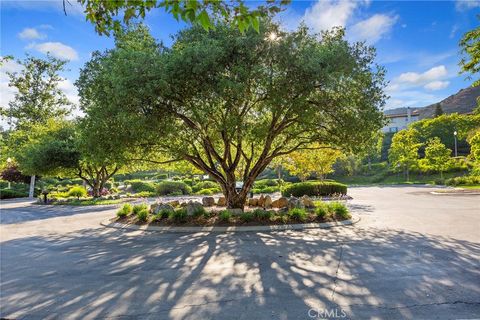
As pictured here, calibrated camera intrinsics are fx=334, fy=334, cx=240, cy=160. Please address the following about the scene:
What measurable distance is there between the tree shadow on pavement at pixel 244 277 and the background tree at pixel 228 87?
14.2ft

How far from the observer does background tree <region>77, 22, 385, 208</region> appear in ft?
35.0

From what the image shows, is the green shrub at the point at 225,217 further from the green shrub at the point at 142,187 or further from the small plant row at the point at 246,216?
the green shrub at the point at 142,187

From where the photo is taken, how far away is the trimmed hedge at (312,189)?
2522 cm

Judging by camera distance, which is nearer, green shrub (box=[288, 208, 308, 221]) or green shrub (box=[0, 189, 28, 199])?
green shrub (box=[288, 208, 308, 221])

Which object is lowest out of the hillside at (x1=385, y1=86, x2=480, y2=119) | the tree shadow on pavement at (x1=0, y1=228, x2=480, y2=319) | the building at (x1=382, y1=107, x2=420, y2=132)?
the tree shadow on pavement at (x1=0, y1=228, x2=480, y2=319)

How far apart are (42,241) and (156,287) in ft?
23.1

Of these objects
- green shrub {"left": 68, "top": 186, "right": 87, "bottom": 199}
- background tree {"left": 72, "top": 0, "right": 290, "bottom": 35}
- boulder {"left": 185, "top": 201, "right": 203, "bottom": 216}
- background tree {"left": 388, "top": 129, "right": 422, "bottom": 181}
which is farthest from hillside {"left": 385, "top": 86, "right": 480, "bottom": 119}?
background tree {"left": 72, "top": 0, "right": 290, "bottom": 35}

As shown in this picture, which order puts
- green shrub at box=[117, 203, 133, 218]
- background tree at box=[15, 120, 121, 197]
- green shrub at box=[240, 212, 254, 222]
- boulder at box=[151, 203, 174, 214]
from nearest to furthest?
green shrub at box=[240, 212, 254, 222]
boulder at box=[151, 203, 174, 214]
green shrub at box=[117, 203, 133, 218]
background tree at box=[15, 120, 121, 197]

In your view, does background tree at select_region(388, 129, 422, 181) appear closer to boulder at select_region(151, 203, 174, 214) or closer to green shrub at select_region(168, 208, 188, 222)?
boulder at select_region(151, 203, 174, 214)

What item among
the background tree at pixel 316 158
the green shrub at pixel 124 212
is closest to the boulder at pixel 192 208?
the green shrub at pixel 124 212

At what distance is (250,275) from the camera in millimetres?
6285

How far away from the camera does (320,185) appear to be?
25.6m

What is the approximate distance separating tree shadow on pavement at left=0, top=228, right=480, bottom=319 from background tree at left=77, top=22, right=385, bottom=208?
4318mm

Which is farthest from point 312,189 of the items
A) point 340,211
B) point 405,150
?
point 405,150
